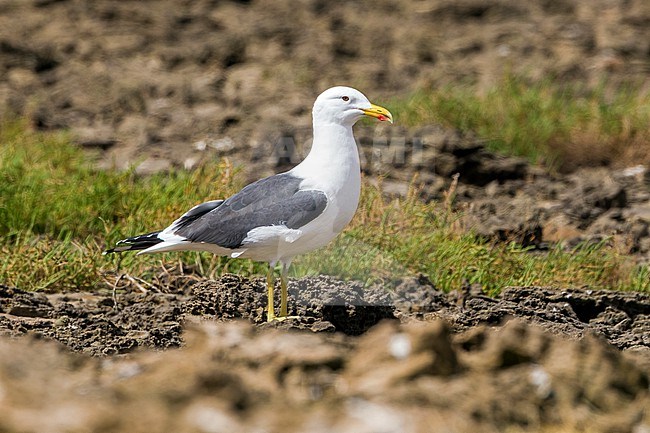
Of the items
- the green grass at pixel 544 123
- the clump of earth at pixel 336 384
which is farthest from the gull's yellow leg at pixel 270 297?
the green grass at pixel 544 123

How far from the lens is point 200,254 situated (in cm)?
645

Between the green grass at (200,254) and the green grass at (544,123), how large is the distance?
6.64 ft

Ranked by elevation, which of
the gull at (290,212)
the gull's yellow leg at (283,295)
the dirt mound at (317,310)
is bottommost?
the dirt mound at (317,310)

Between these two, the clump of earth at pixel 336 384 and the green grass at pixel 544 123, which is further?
the green grass at pixel 544 123

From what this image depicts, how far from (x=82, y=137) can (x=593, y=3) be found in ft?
23.7

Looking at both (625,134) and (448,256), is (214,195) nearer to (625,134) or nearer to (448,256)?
(448,256)

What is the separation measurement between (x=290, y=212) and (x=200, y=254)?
130 cm

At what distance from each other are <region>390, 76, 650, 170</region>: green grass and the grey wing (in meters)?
4.00

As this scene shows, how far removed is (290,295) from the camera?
228 inches

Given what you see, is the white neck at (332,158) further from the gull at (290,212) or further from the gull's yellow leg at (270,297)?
the gull's yellow leg at (270,297)

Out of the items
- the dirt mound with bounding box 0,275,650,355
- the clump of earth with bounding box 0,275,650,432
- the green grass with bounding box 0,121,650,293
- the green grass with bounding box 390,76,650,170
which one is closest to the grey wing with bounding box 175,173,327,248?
the dirt mound with bounding box 0,275,650,355

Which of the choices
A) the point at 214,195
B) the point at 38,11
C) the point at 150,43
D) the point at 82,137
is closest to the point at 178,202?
the point at 214,195

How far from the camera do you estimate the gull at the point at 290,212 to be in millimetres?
5301

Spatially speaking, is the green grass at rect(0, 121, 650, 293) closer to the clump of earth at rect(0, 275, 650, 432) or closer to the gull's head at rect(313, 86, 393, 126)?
the gull's head at rect(313, 86, 393, 126)
